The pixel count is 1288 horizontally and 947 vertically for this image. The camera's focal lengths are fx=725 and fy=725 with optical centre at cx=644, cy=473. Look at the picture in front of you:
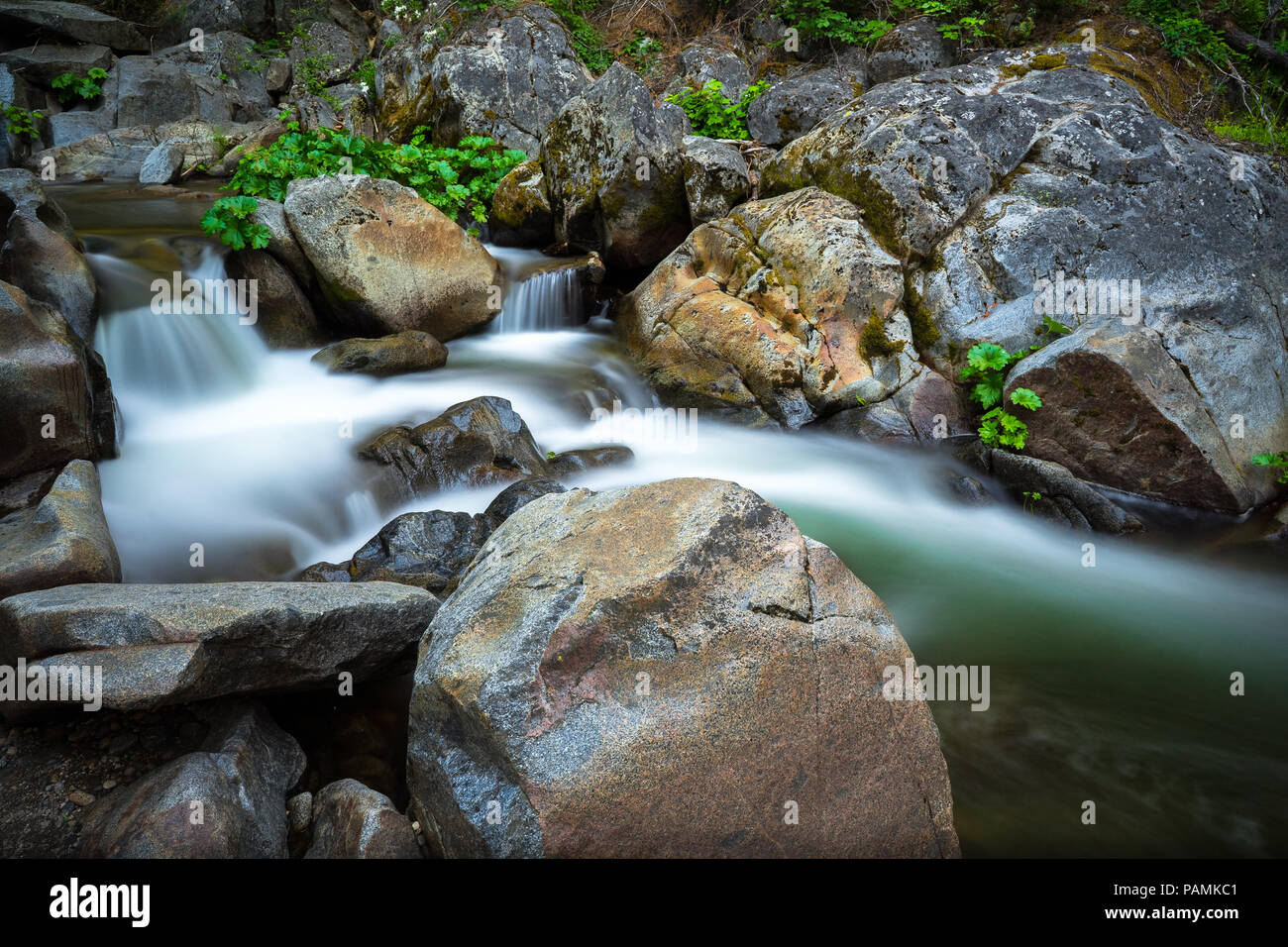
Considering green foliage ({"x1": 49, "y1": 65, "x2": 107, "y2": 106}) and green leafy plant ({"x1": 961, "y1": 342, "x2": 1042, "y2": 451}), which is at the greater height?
green foliage ({"x1": 49, "y1": 65, "x2": 107, "y2": 106})

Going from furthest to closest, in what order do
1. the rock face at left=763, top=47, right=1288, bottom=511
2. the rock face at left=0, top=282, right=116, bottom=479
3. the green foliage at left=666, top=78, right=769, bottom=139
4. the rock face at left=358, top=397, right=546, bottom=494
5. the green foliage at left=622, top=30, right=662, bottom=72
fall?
the green foliage at left=622, top=30, right=662, bottom=72, the green foliage at left=666, top=78, right=769, bottom=139, the rock face at left=763, top=47, right=1288, bottom=511, the rock face at left=358, top=397, right=546, bottom=494, the rock face at left=0, top=282, right=116, bottom=479

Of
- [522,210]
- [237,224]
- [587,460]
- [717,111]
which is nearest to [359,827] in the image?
[587,460]

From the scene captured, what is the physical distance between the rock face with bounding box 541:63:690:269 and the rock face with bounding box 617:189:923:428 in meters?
1.48

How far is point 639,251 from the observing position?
35.3 ft

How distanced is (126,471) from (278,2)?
20.7 m

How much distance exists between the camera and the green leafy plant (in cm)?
723

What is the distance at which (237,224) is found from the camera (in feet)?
26.0

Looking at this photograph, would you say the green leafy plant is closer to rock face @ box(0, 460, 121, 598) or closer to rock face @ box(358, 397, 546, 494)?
rock face @ box(358, 397, 546, 494)

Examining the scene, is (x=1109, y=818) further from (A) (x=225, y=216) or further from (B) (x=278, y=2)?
(B) (x=278, y=2)

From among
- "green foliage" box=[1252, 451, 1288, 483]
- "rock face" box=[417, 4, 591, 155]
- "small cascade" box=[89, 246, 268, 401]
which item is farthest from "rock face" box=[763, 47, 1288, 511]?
"small cascade" box=[89, 246, 268, 401]

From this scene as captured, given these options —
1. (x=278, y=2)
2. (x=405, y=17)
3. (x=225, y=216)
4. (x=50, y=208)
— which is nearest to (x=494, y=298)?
(x=225, y=216)

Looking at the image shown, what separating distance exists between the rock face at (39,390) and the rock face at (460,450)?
2060 millimetres

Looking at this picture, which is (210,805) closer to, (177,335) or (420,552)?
(420,552)

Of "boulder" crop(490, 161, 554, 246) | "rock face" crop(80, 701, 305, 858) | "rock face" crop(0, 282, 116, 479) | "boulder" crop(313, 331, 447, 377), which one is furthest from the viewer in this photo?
"boulder" crop(490, 161, 554, 246)
